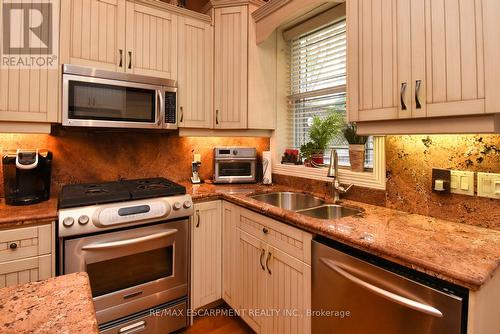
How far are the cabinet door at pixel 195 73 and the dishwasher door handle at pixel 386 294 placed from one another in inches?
58.8

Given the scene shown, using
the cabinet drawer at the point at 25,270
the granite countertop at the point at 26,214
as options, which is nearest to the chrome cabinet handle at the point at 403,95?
the granite countertop at the point at 26,214

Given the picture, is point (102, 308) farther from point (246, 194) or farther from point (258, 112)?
point (258, 112)

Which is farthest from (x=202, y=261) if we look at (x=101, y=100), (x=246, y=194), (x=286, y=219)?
(x=101, y=100)

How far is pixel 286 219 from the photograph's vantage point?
1411 millimetres

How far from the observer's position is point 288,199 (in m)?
2.12

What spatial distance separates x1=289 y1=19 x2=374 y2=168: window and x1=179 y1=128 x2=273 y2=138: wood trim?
346mm

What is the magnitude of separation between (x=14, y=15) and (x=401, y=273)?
2343 millimetres

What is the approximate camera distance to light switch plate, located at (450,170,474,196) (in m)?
1.24

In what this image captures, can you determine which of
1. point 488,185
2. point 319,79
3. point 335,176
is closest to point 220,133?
point 319,79

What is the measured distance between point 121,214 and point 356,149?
151cm

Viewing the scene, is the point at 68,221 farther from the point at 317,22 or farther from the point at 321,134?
the point at 317,22

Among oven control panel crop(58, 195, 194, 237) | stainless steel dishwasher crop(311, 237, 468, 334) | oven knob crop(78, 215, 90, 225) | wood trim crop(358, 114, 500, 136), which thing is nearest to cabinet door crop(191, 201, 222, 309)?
oven control panel crop(58, 195, 194, 237)

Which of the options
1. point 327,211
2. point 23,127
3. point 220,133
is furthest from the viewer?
point 220,133

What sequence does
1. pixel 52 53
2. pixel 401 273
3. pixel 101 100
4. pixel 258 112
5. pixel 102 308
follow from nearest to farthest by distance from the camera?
pixel 401 273 → pixel 102 308 → pixel 52 53 → pixel 101 100 → pixel 258 112
